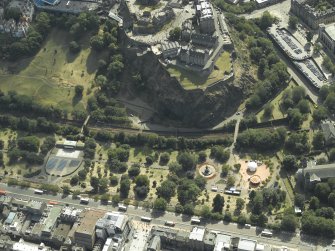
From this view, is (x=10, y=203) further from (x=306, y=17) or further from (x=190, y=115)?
(x=306, y=17)

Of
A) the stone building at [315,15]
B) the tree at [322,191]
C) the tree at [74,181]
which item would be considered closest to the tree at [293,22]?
the stone building at [315,15]

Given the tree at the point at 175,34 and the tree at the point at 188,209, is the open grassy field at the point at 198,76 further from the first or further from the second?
the tree at the point at 188,209

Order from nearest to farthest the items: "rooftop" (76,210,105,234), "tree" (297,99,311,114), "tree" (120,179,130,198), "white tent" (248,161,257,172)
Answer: "rooftop" (76,210,105,234) < "tree" (120,179,130,198) < "white tent" (248,161,257,172) < "tree" (297,99,311,114)

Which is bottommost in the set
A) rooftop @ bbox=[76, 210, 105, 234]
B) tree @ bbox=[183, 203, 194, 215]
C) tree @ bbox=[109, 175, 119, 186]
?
tree @ bbox=[109, 175, 119, 186]

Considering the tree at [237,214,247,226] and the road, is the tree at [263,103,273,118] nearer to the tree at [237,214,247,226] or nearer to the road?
the tree at [237,214,247,226]

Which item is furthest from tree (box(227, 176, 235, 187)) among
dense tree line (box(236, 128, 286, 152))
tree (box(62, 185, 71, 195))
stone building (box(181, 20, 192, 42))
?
stone building (box(181, 20, 192, 42))

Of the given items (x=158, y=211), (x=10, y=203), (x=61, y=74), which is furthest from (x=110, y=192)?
(x=61, y=74)
